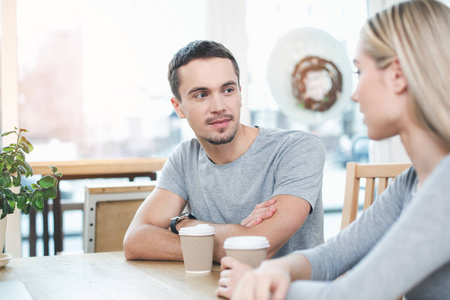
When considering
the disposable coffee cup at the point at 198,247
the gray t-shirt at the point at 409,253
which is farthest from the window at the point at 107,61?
the gray t-shirt at the point at 409,253

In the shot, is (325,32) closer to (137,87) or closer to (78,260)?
(137,87)

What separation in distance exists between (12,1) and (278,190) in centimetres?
224

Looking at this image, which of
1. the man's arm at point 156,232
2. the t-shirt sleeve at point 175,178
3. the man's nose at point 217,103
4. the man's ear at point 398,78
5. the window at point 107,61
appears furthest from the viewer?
the window at point 107,61

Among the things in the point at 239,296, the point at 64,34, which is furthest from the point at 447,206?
the point at 64,34

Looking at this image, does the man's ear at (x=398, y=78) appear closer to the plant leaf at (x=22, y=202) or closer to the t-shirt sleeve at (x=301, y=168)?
the t-shirt sleeve at (x=301, y=168)

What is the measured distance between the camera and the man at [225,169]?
1.58m

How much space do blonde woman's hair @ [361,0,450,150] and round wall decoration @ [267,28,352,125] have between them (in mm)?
2715

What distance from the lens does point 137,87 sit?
10.9 feet

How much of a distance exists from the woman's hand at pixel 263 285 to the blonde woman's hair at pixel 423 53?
339mm

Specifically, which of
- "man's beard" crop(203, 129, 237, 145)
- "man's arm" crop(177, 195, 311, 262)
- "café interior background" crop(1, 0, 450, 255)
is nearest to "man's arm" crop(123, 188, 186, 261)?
"man's arm" crop(177, 195, 311, 262)

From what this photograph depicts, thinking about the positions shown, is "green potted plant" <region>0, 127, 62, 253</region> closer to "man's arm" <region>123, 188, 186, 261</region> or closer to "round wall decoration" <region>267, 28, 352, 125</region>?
"man's arm" <region>123, 188, 186, 261</region>

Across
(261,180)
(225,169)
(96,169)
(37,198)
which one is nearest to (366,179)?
(261,180)

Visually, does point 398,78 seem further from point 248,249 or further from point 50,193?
point 50,193

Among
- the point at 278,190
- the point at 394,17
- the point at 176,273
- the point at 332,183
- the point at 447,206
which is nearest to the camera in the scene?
the point at 447,206
